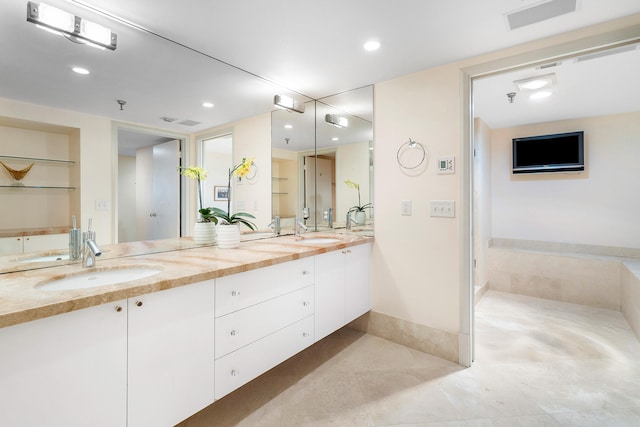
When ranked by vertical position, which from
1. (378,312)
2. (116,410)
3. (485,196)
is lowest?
(378,312)

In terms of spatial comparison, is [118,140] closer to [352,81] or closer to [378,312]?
[352,81]

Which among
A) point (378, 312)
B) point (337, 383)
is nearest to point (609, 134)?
point (378, 312)

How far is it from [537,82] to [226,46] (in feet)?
7.82

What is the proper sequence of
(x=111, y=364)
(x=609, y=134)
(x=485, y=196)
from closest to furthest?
(x=111, y=364) → (x=609, y=134) → (x=485, y=196)

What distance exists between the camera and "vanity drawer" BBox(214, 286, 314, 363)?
1416 millimetres

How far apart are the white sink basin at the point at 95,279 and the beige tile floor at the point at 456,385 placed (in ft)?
2.66

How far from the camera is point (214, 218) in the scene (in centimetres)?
202

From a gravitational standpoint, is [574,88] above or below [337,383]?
above

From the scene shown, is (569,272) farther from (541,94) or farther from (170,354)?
(170,354)

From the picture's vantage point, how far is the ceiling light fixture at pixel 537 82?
2329 millimetres

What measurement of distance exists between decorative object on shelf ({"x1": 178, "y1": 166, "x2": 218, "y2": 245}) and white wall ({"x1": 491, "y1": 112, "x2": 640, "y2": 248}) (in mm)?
3819

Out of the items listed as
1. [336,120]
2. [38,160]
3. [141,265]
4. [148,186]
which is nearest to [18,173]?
[38,160]

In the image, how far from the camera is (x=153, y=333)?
116 centimetres

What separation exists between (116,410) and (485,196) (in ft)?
13.2
